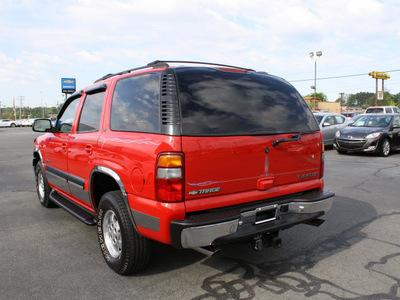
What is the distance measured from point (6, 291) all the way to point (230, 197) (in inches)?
83.3

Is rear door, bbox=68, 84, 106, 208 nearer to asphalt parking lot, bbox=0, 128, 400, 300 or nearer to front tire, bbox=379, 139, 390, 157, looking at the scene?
asphalt parking lot, bbox=0, 128, 400, 300

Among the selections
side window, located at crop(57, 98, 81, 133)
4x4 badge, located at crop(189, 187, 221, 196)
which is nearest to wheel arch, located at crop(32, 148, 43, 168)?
side window, located at crop(57, 98, 81, 133)

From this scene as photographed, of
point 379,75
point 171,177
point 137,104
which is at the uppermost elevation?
point 379,75

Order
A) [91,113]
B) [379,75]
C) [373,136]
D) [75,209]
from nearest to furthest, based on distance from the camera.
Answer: [91,113], [75,209], [373,136], [379,75]

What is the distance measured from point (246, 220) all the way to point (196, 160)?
704mm

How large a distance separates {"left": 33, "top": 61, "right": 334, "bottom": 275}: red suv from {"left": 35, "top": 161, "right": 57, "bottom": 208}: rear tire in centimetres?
191

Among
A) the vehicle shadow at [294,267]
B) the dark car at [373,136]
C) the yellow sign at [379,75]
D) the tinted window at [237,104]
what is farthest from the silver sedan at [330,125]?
the yellow sign at [379,75]

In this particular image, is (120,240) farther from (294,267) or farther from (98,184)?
(294,267)

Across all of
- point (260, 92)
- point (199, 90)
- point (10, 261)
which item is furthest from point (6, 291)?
point (260, 92)

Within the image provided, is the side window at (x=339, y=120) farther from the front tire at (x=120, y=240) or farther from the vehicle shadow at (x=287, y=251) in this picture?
the front tire at (x=120, y=240)

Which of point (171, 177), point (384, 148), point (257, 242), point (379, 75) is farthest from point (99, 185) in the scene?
point (379, 75)

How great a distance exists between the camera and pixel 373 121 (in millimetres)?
13367

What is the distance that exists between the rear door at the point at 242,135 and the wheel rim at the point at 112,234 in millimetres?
1060

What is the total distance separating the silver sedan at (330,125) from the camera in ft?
48.5
